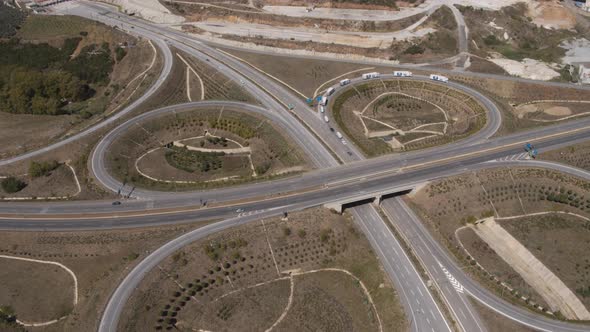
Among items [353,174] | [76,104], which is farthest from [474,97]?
[76,104]

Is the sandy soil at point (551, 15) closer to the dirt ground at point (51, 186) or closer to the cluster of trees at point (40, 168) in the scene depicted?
the dirt ground at point (51, 186)

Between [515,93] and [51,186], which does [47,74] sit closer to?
[51,186]

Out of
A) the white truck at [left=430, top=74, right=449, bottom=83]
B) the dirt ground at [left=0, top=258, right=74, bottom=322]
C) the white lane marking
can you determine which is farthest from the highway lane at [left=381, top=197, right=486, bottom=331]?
the dirt ground at [left=0, top=258, right=74, bottom=322]

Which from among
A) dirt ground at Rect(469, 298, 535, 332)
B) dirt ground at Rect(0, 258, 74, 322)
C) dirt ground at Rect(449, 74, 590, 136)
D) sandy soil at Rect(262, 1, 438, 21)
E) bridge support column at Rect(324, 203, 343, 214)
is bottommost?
dirt ground at Rect(469, 298, 535, 332)

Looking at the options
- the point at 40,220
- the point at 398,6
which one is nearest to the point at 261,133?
the point at 40,220

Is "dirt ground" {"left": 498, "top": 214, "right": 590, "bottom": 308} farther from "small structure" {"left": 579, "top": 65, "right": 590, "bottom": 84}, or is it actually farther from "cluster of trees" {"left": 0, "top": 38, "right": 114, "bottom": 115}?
"cluster of trees" {"left": 0, "top": 38, "right": 114, "bottom": 115}

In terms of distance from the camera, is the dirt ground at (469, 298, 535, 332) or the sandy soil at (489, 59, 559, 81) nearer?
the dirt ground at (469, 298, 535, 332)
